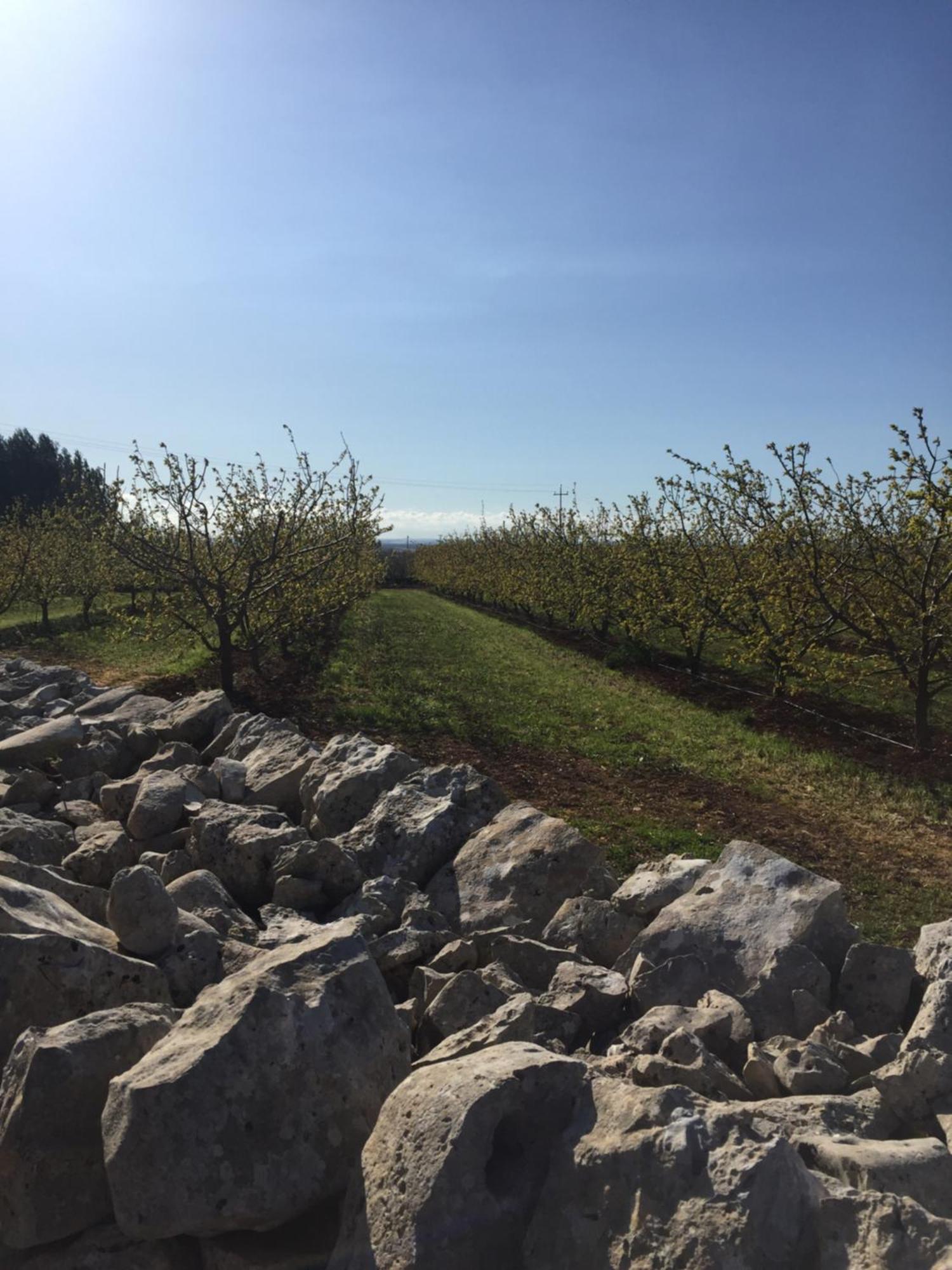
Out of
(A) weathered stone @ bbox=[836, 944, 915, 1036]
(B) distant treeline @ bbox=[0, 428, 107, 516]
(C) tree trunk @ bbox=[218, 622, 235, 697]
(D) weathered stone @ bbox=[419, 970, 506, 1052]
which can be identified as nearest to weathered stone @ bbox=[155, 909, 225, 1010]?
(D) weathered stone @ bbox=[419, 970, 506, 1052]

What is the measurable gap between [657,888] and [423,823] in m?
2.29

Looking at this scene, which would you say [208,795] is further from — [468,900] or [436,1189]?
[436,1189]

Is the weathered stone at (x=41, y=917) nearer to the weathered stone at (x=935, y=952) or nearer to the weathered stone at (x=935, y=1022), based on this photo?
the weathered stone at (x=935, y=1022)

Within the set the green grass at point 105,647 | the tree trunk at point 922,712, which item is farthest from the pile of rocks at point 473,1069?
the green grass at point 105,647

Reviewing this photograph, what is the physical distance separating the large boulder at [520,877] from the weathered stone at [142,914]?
226cm

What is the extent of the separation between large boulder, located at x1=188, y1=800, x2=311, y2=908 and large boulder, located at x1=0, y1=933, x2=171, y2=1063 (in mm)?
2043

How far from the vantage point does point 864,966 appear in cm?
461

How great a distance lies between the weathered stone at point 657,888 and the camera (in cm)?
578

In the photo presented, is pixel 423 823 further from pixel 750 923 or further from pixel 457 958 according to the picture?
pixel 750 923

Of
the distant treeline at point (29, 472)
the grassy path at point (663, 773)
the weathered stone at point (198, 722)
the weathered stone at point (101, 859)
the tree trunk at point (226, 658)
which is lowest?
the grassy path at point (663, 773)

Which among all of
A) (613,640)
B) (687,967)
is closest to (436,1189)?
(687,967)

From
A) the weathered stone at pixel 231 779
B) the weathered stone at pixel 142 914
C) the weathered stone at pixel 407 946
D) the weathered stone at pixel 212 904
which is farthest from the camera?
the weathered stone at pixel 231 779

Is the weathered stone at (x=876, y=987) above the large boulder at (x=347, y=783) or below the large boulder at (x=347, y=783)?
below

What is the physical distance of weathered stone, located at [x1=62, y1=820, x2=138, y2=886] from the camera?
6.79 metres
